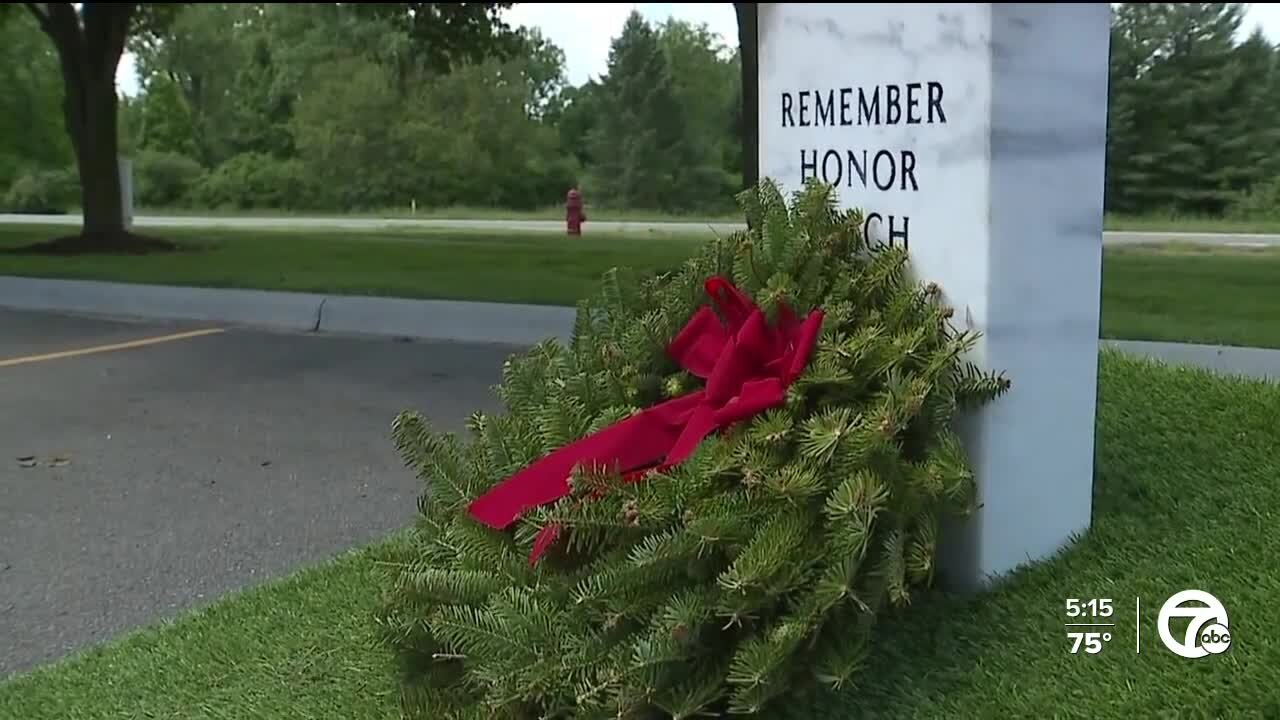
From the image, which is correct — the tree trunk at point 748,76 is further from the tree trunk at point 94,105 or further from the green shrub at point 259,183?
the green shrub at point 259,183

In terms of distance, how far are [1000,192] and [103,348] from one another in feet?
26.5

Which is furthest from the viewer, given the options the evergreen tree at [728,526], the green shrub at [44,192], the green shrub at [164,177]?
the green shrub at [164,177]

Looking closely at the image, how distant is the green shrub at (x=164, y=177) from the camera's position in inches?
1103

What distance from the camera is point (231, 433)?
20.1ft

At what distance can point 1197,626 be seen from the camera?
231 cm

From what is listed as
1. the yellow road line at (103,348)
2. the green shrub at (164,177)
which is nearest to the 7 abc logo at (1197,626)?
the yellow road line at (103,348)

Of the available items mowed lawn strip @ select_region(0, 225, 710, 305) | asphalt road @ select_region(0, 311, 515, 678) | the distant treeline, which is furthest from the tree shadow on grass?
asphalt road @ select_region(0, 311, 515, 678)

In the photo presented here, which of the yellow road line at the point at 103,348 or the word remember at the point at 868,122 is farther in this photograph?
the yellow road line at the point at 103,348

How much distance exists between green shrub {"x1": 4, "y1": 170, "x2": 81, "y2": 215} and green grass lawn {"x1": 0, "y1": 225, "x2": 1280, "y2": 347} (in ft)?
28.9

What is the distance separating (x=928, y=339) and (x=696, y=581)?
64 centimetres

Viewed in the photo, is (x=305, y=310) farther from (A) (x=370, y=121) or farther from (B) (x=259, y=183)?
(B) (x=259, y=183)

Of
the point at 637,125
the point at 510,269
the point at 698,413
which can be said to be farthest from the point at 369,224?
the point at 698,413

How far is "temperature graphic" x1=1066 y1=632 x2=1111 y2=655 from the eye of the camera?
231 cm

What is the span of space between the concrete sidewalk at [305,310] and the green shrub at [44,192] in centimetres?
1669
